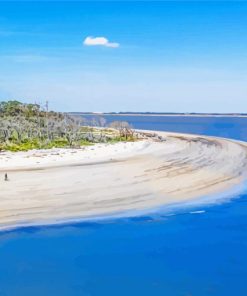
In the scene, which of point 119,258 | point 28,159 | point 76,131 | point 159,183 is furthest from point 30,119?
point 119,258

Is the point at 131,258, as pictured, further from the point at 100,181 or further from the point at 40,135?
the point at 40,135

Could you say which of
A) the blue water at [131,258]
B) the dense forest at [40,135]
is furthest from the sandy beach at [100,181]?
the dense forest at [40,135]

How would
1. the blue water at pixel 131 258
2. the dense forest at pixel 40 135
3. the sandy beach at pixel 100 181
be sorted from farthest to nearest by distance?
1. the dense forest at pixel 40 135
2. the sandy beach at pixel 100 181
3. the blue water at pixel 131 258

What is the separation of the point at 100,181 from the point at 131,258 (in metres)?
10.8

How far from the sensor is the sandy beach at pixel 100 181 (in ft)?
63.7

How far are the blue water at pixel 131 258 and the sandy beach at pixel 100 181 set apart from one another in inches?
68.0

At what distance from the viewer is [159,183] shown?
25.1 metres

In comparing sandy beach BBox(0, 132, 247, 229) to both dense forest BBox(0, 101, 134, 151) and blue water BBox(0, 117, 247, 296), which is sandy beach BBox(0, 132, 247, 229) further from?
dense forest BBox(0, 101, 134, 151)

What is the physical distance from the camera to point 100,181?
25250mm

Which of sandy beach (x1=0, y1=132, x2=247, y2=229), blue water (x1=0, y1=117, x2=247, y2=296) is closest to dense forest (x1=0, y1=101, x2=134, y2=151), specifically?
sandy beach (x1=0, y1=132, x2=247, y2=229)

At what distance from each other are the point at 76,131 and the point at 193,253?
125 feet

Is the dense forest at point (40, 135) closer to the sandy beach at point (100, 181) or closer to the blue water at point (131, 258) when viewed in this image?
the sandy beach at point (100, 181)

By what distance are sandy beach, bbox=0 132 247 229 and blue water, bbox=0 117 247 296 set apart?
5.67ft

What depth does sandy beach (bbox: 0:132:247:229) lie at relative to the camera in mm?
19406
